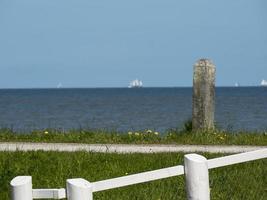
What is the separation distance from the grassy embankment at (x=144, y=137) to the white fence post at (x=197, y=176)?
937 centimetres

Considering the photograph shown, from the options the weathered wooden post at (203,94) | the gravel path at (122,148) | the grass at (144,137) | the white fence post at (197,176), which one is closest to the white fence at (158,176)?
the white fence post at (197,176)

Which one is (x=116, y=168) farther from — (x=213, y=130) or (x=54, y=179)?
(x=213, y=130)

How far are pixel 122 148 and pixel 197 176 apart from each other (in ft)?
27.3

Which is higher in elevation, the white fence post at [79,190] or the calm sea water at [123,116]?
the white fence post at [79,190]

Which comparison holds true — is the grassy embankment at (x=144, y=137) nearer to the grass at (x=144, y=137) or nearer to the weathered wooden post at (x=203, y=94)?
the grass at (x=144, y=137)

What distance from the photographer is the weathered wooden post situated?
50.6 ft

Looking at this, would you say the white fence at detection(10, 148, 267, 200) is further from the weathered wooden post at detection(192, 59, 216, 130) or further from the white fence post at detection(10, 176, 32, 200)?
the weathered wooden post at detection(192, 59, 216, 130)

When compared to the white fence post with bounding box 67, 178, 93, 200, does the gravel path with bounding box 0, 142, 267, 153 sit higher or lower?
lower

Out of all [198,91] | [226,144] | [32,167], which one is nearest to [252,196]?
[32,167]

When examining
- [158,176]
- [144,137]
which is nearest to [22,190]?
[158,176]

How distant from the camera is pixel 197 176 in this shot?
514 centimetres

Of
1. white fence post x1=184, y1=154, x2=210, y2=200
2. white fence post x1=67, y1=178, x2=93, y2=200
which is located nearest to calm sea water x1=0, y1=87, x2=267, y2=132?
white fence post x1=184, y1=154, x2=210, y2=200

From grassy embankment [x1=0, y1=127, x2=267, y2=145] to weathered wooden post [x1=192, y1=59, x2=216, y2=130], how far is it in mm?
268

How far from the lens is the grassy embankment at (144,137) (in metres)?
14.8
